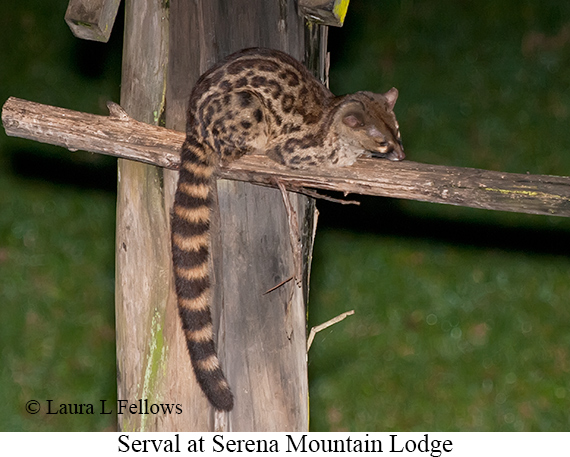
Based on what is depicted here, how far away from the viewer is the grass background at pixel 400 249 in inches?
193

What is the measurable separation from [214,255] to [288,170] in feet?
1.34

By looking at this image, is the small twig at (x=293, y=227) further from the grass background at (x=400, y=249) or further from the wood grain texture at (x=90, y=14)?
the grass background at (x=400, y=249)

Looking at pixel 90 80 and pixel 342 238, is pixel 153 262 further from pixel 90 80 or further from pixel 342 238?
pixel 90 80

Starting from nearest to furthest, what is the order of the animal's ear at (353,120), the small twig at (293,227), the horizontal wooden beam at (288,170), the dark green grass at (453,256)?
the horizontal wooden beam at (288,170) < the small twig at (293,227) < the animal's ear at (353,120) < the dark green grass at (453,256)

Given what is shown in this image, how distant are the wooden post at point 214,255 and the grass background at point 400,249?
2132 millimetres

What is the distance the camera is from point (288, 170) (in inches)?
109

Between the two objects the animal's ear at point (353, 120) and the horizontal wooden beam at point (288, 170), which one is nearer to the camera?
the horizontal wooden beam at point (288, 170)

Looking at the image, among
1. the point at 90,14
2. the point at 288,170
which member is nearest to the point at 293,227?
the point at 288,170

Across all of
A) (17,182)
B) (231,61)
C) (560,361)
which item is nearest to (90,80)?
(17,182)

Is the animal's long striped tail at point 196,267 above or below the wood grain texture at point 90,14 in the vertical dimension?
below

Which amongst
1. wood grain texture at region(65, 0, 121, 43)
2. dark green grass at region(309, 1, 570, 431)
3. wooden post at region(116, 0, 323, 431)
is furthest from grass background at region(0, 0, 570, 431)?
wood grain texture at region(65, 0, 121, 43)

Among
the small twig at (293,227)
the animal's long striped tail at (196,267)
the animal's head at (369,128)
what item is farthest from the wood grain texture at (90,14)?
the animal's head at (369,128)
